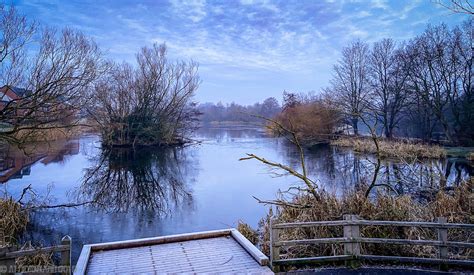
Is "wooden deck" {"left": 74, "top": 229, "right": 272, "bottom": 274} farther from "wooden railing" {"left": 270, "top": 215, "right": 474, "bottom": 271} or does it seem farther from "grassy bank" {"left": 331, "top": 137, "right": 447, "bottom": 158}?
"grassy bank" {"left": 331, "top": 137, "right": 447, "bottom": 158}

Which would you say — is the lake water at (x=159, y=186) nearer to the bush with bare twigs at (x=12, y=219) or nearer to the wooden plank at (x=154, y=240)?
the bush with bare twigs at (x=12, y=219)

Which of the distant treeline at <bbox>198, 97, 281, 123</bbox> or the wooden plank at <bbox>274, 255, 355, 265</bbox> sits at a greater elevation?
the distant treeline at <bbox>198, 97, 281, 123</bbox>

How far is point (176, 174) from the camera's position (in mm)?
18266

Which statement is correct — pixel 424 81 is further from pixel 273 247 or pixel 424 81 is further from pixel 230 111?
pixel 230 111

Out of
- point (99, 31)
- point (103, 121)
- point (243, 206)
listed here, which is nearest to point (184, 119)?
point (103, 121)

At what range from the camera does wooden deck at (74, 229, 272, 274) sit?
5102 mm

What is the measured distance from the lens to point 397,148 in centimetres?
2255

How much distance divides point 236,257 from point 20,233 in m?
6.23

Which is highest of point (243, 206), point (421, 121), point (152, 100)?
point (152, 100)

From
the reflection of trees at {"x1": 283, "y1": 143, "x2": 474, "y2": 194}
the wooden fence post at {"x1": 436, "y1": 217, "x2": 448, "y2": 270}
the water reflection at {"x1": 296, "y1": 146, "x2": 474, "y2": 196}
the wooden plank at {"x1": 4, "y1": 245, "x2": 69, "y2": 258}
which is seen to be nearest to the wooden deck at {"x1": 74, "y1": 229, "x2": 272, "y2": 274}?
the wooden plank at {"x1": 4, "y1": 245, "x2": 69, "y2": 258}

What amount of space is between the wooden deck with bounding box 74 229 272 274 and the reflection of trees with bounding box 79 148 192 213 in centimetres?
491

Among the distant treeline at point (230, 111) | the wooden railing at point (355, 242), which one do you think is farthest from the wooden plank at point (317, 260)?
the distant treeline at point (230, 111)

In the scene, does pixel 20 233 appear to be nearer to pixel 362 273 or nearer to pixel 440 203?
pixel 362 273

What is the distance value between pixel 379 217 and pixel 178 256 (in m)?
3.81
